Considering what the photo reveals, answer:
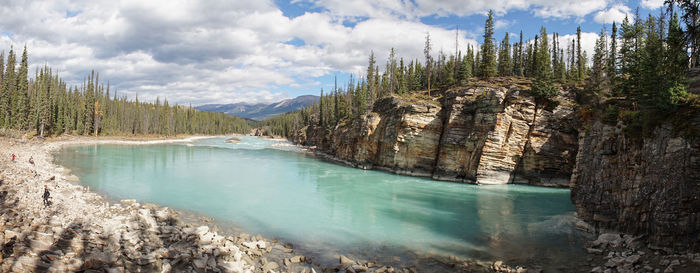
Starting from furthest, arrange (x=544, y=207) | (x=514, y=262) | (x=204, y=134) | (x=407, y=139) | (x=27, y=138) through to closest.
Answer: (x=204, y=134) → (x=27, y=138) → (x=407, y=139) → (x=544, y=207) → (x=514, y=262)

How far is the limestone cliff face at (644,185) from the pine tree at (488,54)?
35.3 meters

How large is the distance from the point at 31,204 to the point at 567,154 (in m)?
45.0

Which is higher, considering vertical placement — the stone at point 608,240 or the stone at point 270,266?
the stone at point 608,240

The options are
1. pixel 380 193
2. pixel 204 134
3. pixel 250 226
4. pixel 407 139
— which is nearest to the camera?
pixel 250 226

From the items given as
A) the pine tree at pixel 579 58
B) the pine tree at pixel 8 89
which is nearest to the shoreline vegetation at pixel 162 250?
the pine tree at pixel 579 58

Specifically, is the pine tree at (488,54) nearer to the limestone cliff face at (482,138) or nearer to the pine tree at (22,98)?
the limestone cliff face at (482,138)

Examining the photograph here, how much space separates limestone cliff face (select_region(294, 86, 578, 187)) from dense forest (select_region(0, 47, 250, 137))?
68549 mm

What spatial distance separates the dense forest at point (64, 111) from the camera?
62.9m

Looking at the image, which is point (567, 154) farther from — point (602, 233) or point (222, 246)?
point (222, 246)

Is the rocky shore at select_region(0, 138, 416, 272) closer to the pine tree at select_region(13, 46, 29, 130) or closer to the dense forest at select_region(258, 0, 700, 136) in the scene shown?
the dense forest at select_region(258, 0, 700, 136)

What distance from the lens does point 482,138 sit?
A: 126 ft

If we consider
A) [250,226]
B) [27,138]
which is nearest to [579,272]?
[250,226]

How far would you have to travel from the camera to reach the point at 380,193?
31.4 meters

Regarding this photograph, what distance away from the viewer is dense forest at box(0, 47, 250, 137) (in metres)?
62.9
